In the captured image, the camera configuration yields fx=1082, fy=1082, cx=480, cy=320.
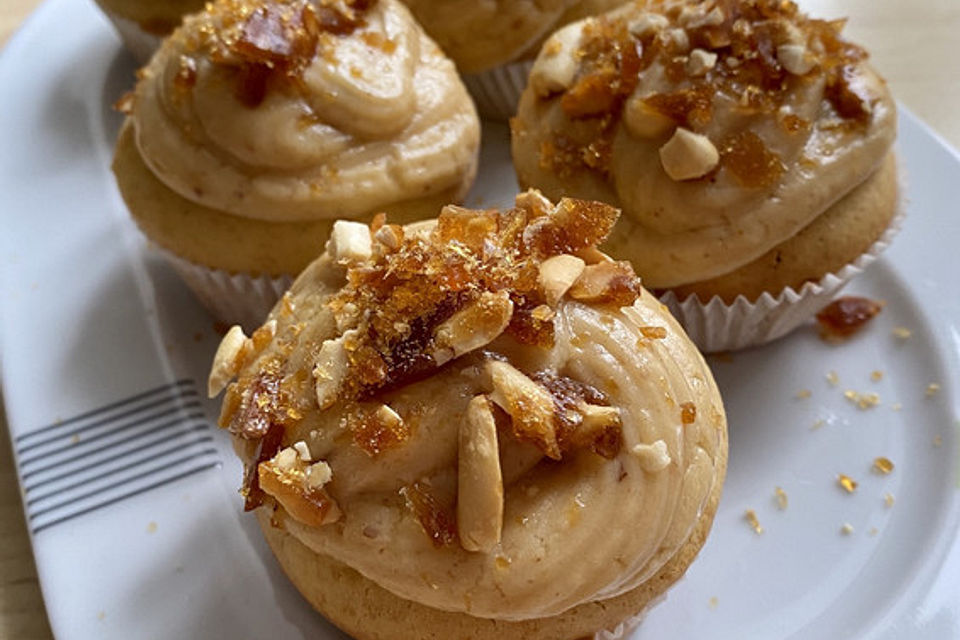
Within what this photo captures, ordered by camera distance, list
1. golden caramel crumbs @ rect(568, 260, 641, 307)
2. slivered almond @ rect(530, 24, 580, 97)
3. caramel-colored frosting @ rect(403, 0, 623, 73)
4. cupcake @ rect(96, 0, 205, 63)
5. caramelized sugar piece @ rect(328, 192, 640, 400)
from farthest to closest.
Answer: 1. cupcake @ rect(96, 0, 205, 63)
2. caramel-colored frosting @ rect(403, 0, 623, 73)
3. slivered almond @ rect(530, 24, 580, 97)
4. golden caramel crumbs @ rect(568, 260, 641, 307)
5. caramelized sugar piece @ rect(328, 192, 640, 400)

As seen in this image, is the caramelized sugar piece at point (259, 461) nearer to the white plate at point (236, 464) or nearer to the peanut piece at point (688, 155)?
the white plate at point (236, 464)

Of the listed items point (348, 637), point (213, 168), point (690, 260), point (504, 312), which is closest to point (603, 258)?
point (504, 312)

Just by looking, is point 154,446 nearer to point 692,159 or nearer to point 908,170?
point 692,159

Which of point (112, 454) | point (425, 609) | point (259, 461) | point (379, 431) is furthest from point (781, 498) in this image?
point (112, 454)

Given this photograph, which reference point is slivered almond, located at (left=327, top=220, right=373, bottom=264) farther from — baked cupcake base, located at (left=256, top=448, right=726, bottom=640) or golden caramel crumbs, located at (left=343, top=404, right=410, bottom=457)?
baked cupcake base, located at (left=256, top=448, right=726, bottom=640)

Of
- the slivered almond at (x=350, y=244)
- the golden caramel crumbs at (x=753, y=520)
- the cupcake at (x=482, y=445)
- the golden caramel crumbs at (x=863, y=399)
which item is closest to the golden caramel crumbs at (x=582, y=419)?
the cupcake at (x=482, y=445)

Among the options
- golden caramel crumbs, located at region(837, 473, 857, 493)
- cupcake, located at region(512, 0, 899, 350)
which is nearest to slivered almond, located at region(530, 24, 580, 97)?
cupcake, located at region(512, 0, 899, 350)
